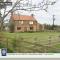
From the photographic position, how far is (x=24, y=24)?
116 inches

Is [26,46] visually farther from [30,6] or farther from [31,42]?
[30,6]

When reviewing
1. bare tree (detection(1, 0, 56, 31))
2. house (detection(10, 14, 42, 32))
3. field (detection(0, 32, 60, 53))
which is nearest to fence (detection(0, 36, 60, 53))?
field (detection(0, 32, 60, 53))

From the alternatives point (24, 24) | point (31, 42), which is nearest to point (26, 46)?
point (31, 42)

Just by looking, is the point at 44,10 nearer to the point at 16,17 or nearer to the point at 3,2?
the point at 16,17

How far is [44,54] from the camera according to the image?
2871mm

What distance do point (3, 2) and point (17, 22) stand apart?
0.40m

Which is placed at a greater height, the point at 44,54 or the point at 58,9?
the point at 58,9

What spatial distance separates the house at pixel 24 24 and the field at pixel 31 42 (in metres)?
0.08

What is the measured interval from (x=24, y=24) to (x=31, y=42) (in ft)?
1.05

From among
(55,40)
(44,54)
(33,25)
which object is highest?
(33,25)

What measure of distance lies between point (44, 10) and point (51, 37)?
18.1 inches

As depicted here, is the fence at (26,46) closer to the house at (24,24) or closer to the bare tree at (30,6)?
the house at (24,24)

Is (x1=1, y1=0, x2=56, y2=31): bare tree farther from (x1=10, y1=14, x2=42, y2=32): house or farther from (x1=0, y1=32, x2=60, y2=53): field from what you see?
(x1=0, y1=32, x2=60, y2=53): field

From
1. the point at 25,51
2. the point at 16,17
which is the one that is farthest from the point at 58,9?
the point at 25,51
